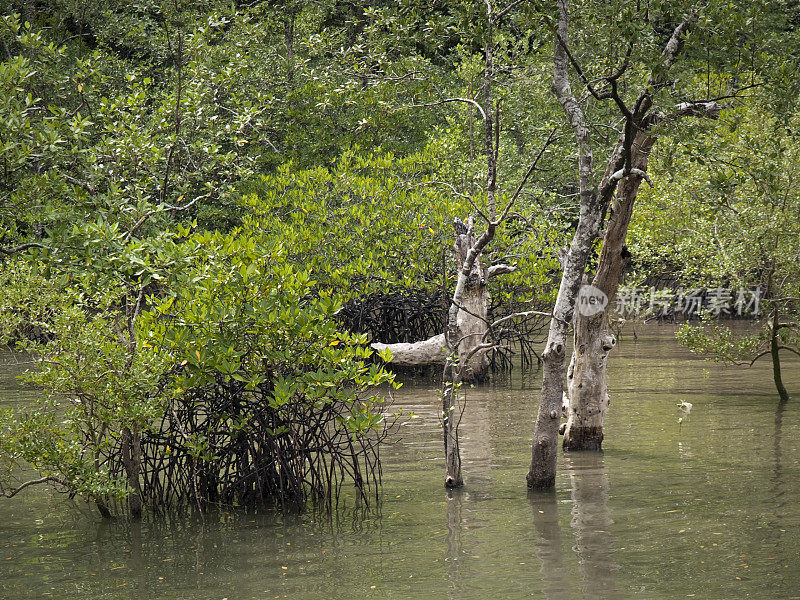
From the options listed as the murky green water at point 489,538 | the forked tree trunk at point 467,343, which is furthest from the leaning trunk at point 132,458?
the forked tree trunk at point 467,343

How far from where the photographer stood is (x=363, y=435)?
8250mm

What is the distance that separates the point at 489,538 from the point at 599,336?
10.8 feet

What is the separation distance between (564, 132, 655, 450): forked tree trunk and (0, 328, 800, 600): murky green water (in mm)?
392

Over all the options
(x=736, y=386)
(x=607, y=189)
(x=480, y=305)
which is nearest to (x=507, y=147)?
(x=480, y=305)

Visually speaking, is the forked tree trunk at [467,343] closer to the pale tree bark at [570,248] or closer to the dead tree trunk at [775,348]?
the dead tree trunk at [775,348]

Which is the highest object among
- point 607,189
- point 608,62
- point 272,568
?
point 608,62

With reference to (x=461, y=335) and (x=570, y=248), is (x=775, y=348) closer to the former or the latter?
(x=461, y=335)

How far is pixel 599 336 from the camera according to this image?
9961mm

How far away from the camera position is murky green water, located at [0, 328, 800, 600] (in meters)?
6.32

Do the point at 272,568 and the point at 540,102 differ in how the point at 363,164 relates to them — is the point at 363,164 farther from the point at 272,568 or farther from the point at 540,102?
the point at 272,568

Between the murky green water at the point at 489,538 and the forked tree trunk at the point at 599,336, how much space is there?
0.39 meters

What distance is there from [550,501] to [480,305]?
803 cm

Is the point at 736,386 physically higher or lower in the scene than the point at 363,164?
lower

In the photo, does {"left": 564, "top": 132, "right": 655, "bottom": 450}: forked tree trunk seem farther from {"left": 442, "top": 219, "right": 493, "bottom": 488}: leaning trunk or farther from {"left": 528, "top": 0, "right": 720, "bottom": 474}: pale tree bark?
{"left": 442, "top": 219, "right": 493, "bottom": 488}: leaning trunk
